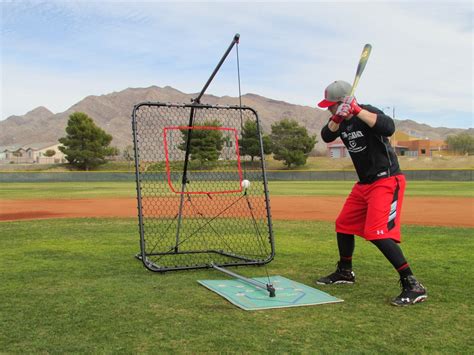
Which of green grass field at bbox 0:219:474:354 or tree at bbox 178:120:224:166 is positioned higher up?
tree at bbox 178:120:224:166

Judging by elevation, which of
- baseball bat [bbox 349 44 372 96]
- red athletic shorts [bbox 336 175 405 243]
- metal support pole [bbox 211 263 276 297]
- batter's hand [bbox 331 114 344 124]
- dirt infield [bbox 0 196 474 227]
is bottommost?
dirt infield [bbox 0 196 474 227]

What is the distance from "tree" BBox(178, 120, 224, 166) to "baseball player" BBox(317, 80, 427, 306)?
529cm

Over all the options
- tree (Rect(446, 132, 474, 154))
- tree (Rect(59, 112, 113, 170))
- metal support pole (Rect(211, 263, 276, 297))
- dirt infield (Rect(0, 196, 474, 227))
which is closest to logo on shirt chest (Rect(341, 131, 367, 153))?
metal support pole (Rect(211, 263, 276, 297))

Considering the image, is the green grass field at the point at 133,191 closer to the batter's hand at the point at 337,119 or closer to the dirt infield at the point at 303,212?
the dirt infield at the point at 303,212

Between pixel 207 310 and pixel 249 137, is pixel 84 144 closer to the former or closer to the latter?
pixel 249 137

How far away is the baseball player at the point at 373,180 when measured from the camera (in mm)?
5371

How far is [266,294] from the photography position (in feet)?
18.7

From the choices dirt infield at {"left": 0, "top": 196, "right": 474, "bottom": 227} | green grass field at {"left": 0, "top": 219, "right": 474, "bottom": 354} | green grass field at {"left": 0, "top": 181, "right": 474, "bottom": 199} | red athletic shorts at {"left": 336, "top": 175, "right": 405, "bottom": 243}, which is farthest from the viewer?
green grass field at {"left": 0, "top": 181, "right": 474, "bottom": 199}

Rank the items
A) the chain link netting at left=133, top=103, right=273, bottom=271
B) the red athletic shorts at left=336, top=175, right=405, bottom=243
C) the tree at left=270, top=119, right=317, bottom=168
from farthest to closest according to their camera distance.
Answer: the tree at left=270, top=119, right=317, bottom=168 → the chain link netting at left=133, top=103, right=273, bottom=271 → the red athletic shorts at left=336, top=175, right=405, bottom=243

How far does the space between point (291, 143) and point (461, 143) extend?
65.8m

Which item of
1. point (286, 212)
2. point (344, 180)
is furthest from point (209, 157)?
point (344, 180)

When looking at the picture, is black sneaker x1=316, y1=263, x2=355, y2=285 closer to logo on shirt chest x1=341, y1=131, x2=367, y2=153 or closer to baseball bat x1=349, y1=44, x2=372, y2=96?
logo on shirt chest x1=341, y1=131, x2=367, y2=153

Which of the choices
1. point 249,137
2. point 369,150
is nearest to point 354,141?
point 369,150

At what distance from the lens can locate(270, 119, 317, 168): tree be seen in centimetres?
6994
